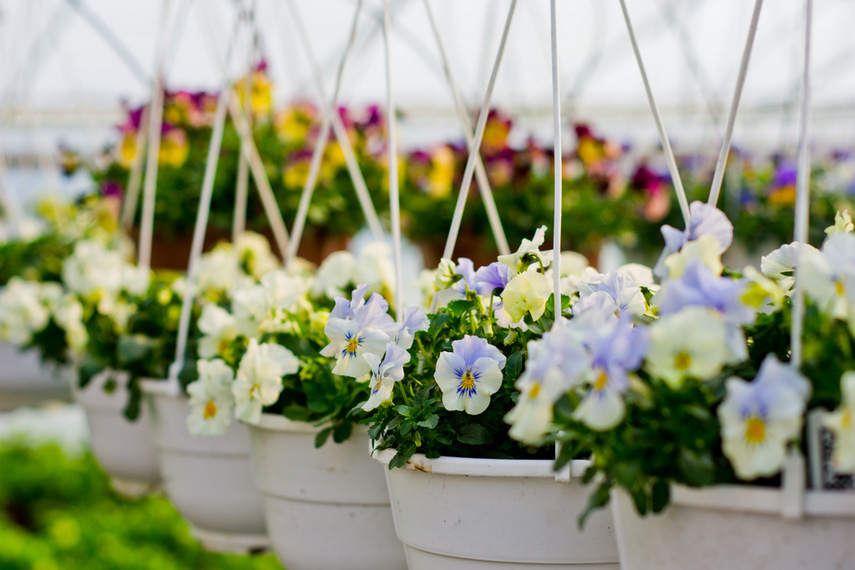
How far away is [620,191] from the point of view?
5.46 ft

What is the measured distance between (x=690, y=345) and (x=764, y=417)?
5 cm

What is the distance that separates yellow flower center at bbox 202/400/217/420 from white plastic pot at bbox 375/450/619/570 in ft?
0.89

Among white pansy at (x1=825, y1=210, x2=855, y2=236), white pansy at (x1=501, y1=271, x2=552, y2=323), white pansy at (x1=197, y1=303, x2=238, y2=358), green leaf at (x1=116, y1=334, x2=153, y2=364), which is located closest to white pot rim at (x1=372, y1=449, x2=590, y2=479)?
white pansy at (x1=501, y1=271, x2=552, y2=323)

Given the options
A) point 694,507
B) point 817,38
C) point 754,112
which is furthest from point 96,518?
point 694,507

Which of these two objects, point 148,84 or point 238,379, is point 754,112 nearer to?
point 148,84

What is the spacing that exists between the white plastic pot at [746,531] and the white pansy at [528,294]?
6.5 inches

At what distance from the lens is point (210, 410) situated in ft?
2.48

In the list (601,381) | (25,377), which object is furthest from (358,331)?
(25,377)

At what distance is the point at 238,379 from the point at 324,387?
0.07 meters

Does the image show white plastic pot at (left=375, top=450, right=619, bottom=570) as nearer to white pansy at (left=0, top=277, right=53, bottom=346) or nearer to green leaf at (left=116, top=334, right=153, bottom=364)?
green leaf at (left=116, top=334, right=153, bottom=364)

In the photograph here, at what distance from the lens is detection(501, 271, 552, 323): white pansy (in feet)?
1.85

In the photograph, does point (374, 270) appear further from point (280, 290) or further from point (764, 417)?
point (764, 417)

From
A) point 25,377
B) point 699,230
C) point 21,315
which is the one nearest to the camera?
point 699,230

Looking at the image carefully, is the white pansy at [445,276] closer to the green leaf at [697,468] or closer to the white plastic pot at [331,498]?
the white plastic pot at [331,498]
